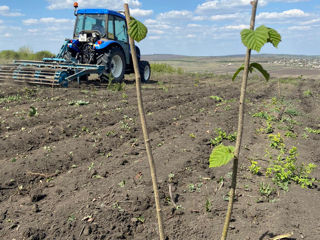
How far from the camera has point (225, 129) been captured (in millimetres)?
4754

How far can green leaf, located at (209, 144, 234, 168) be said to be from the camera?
121cm

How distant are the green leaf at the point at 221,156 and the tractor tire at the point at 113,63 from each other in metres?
7.38

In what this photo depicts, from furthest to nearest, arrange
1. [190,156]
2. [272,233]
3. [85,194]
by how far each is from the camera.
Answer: [190,156] → [85,194] → [272,233]

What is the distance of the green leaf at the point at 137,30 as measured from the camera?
1146 mm

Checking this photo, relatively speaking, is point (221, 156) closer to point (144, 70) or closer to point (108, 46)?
point (108, 46)

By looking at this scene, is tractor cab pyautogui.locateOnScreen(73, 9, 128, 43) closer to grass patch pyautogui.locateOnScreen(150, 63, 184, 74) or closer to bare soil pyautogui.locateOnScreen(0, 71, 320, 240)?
bare soil pyautogui.locateOnScreen(0, 71, 320, 240)

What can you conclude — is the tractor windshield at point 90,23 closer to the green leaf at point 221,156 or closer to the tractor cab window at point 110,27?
the tractor cab window at point 110,27

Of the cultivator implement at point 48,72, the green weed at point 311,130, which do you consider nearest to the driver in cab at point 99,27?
the cultivator implement at point 48,72

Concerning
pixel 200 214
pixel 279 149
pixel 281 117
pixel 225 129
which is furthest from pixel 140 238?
pixel 281 117

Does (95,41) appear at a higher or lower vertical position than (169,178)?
higher

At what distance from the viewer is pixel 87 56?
30.3 ft

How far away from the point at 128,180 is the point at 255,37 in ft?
7.19

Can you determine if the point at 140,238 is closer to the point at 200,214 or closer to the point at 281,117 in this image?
the point at 200,214

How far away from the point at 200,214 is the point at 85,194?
40.5 inches
